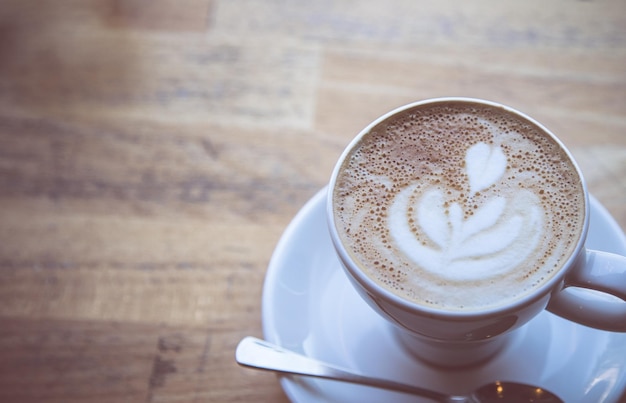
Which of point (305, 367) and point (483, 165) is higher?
point (483, 165)

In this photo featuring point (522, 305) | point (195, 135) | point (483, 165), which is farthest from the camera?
point (195, 135)

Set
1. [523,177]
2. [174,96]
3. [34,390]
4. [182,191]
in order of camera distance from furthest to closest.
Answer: [174,96] < [182,191] < [34,390] < [523,177]

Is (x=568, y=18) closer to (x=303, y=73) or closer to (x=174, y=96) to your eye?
(x=303, y=73)

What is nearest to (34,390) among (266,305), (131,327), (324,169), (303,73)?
(131,327)

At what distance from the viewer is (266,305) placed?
2.64ft

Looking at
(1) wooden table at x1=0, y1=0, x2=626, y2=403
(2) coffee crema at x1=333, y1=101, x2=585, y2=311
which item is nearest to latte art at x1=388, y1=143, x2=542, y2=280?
(2) coffee crema at x1=333, y1=101, x2=585, y2=311

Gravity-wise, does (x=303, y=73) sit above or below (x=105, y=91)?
above

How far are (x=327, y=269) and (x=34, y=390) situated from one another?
0.45 m

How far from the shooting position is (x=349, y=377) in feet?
2.42

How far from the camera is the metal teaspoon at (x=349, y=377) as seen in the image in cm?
72

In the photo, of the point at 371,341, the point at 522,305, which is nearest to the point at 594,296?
the point at 522,305

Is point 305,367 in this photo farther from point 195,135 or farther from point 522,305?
point 195,135

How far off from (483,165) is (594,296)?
20cm

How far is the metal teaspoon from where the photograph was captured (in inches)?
28.3
